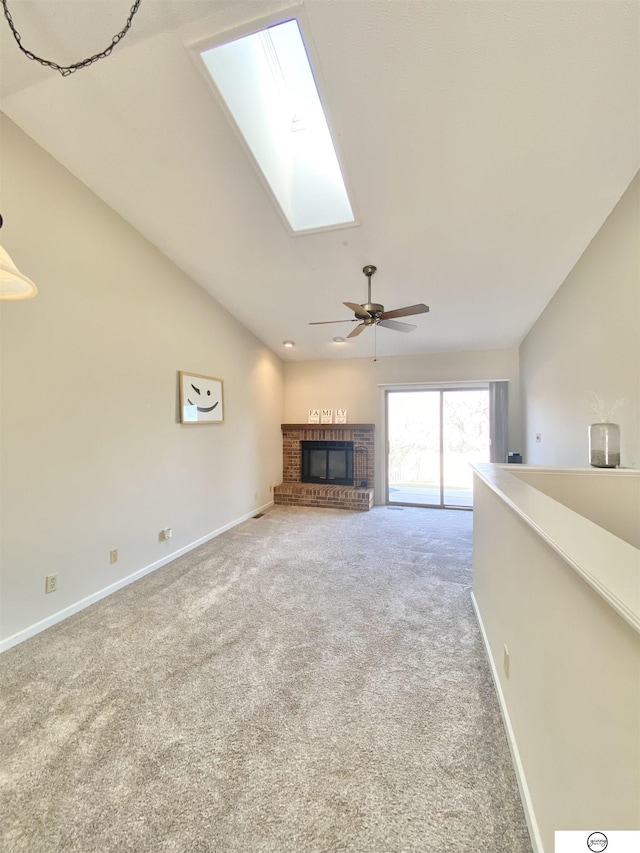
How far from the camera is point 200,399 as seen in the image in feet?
12.8

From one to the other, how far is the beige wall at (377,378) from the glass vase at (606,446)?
10.9 feet

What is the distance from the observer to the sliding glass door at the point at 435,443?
18.2 ft

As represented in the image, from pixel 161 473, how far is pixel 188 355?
4.43ft

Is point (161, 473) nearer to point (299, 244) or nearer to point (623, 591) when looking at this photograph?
point (299, 244)

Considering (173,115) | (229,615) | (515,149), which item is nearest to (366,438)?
(229,615)

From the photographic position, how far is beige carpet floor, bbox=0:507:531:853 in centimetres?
117

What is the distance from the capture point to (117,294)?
2.93 m

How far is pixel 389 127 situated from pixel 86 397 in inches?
114

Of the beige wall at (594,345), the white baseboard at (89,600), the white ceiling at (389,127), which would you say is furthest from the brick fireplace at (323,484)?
the white ceiling at (389,127)

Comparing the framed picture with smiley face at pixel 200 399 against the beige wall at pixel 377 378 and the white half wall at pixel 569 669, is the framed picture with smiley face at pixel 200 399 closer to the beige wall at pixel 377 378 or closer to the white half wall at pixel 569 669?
the beige wall at pixel 377 378

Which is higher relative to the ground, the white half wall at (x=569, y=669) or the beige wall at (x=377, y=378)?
the beige wall at (x=377, y=378)

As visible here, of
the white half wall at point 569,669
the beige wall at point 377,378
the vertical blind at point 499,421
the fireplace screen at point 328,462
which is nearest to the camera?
the white half wall at point 569,669

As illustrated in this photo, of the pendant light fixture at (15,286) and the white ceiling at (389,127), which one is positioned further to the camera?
the white ceiling at (389,127)

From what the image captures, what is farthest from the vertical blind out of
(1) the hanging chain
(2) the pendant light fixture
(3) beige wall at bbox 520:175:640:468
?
(2) the pendant light fixture
